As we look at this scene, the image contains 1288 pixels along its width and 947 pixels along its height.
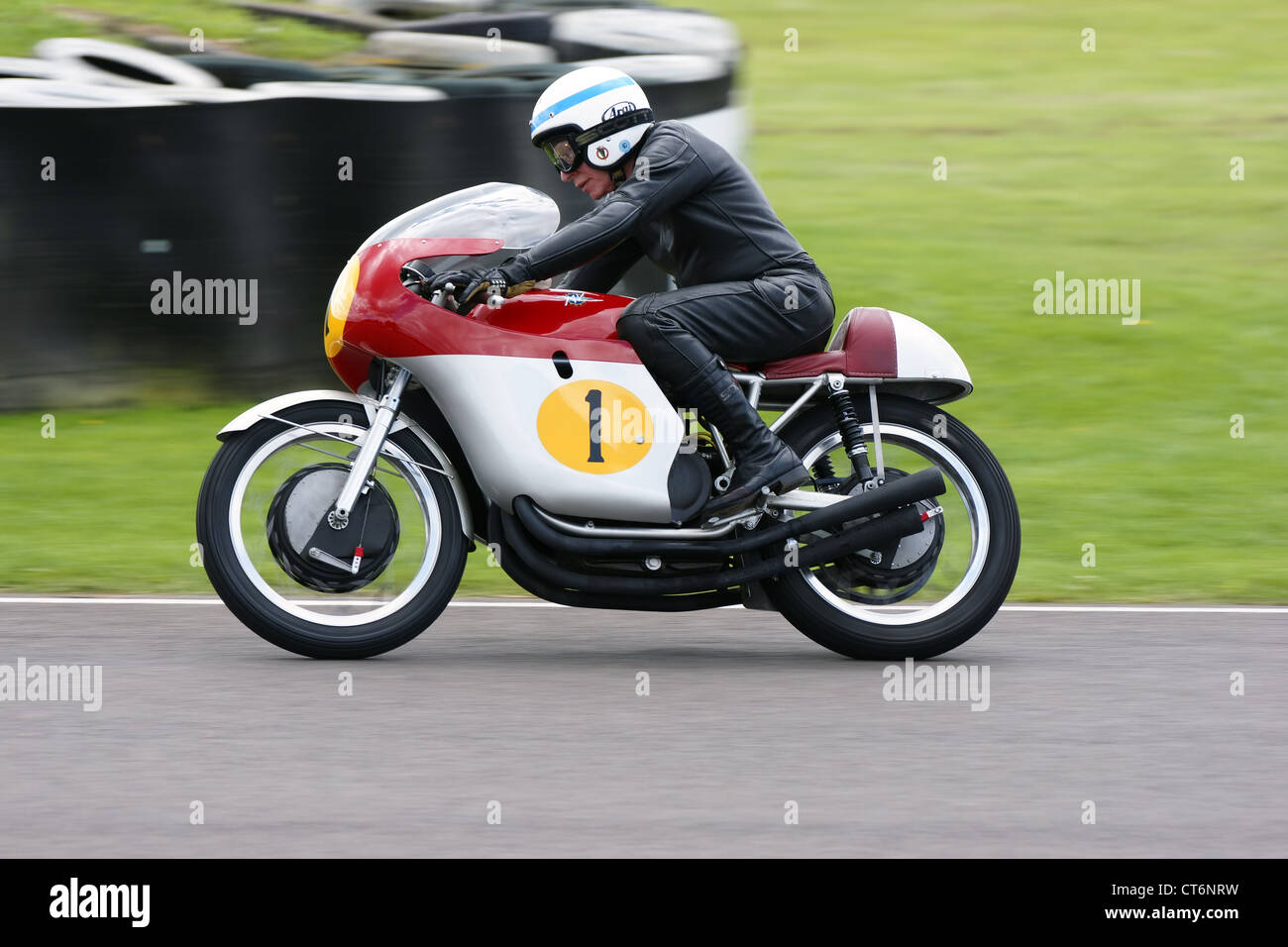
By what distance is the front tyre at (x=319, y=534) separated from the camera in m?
5.98

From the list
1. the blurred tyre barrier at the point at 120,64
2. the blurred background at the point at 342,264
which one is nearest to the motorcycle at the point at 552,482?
the blurred background at the point at 342,264

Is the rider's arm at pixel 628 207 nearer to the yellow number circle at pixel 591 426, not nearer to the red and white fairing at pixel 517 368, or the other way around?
the red and white fairing at pixel 517 368

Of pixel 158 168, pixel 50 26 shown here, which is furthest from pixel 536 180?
pixel 50 26

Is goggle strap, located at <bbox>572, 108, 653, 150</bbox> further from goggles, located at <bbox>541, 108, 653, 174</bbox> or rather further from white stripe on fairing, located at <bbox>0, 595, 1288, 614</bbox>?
white stripe on fairing, located at <bbox>0, 595, 1288, 614</bbox>

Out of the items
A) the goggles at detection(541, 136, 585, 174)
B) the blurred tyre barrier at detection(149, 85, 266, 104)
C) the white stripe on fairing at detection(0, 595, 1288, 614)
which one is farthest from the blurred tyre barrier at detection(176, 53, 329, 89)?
the goggles at detection(541, 136, 585, 174)

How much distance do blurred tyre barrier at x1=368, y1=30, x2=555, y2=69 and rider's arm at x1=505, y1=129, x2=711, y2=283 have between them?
4880 millimetres

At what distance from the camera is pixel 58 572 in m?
7.57

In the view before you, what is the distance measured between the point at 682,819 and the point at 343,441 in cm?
215

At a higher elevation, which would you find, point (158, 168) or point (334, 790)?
point (158, 168)

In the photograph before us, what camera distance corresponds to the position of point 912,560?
20.4 feet

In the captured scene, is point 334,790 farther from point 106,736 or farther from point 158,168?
point 158,168

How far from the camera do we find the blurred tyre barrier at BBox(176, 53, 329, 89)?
9.80m

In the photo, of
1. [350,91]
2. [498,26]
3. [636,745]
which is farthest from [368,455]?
[498,26]

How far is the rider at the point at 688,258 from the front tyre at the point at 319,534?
0.62m
